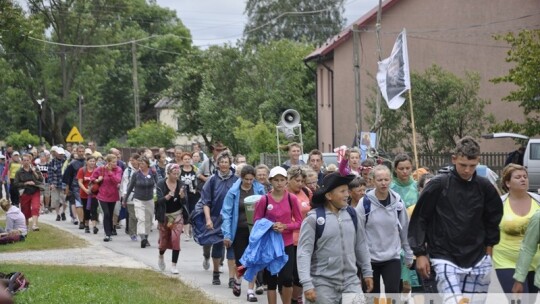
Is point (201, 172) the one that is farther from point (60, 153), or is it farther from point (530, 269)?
point (530, 269)

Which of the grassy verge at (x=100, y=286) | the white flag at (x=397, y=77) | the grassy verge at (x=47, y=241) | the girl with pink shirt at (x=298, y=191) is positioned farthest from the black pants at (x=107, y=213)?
the girl with pink shirt at (x=298, y=191)

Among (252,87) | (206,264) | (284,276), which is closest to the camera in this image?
(284,276)

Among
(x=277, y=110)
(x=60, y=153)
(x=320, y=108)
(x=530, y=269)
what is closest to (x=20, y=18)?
(x=60, y=153)

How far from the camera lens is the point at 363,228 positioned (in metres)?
8.74

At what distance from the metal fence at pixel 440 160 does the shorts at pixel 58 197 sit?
353 inches

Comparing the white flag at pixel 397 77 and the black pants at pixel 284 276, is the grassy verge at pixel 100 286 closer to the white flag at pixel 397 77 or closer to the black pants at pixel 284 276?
the black pants at pixel 284 276

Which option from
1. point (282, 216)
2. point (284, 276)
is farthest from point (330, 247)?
point (282, 216)

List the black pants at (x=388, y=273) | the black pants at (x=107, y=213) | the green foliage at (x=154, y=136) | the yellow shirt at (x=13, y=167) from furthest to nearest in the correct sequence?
the green foliage at (x=154, y=136) → the yellow shirt at (x=13, y=167) → the black pants at (x=107, y=213) → the black pants at (x=388, y=273)

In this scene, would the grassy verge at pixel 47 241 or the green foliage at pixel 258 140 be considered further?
the green foliage at pixel 258 140

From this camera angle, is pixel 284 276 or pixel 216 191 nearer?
pixel 284 276

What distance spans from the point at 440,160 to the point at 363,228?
26354 millimetres

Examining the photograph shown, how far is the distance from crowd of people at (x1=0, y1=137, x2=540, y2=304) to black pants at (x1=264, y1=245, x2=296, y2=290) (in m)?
0.01

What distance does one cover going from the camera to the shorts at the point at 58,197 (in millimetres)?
27703

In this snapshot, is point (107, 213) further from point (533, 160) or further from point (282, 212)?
point (533, 160)
